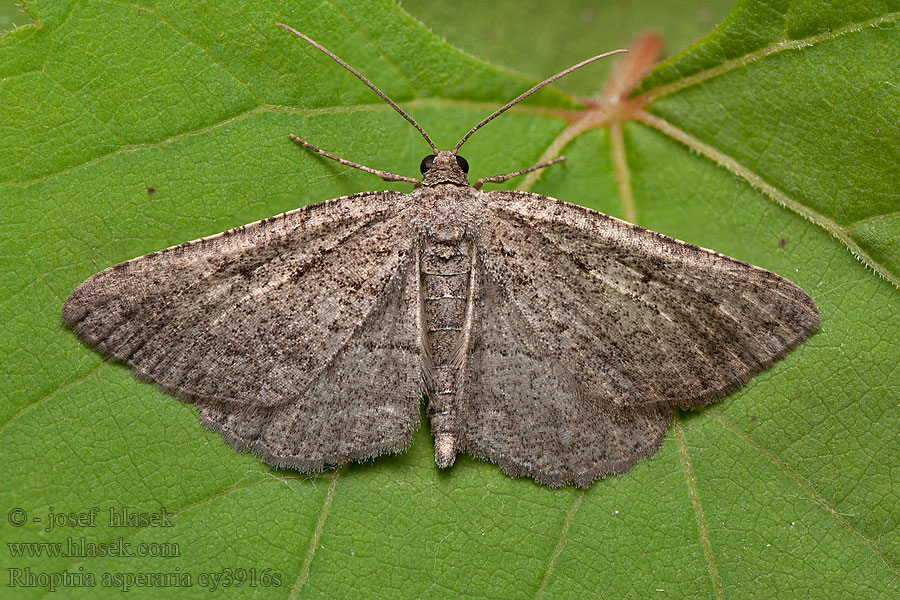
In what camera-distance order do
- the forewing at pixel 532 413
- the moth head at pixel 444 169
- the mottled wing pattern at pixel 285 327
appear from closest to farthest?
1. the mottled wing pattern at pixel 285 327
2. the forewing at pixel 532 413
3. the moth head at pixel 444 169

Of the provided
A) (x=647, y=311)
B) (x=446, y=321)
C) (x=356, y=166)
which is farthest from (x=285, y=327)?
(x=647, y=311)

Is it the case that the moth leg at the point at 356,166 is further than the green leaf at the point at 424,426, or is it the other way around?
the moth leg at the point at 356,166

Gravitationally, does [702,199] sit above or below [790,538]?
A: above

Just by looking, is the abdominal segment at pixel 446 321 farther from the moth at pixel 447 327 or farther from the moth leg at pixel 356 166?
the moth leg at pixel 356 166

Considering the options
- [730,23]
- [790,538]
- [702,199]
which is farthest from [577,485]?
[730,23]

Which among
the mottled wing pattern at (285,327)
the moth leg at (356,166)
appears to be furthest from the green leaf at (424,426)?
the mottled wing pattern at (285,327)

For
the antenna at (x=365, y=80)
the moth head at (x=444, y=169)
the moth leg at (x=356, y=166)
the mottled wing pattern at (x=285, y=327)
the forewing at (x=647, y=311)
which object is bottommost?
the mottled wing pattern at (x=285, y=327)

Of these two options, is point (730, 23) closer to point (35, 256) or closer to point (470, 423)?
point (470, 423)

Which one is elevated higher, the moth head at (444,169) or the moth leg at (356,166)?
the moth head at (444,169)
